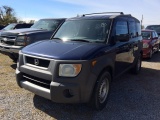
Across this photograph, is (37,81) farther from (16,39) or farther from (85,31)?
(16,39)

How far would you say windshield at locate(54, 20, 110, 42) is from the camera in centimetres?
452

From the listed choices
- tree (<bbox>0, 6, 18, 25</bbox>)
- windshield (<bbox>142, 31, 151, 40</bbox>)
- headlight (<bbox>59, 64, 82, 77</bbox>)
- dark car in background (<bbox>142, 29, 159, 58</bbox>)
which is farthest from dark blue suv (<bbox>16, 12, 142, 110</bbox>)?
tree (<bbox>0, 6, 18, 25</bbox>)

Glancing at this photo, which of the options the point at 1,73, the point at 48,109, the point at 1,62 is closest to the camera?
the point at 48,109

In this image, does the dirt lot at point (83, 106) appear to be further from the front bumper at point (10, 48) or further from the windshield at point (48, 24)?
the windshield at point (48, 24)

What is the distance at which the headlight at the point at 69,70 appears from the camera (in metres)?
3.47

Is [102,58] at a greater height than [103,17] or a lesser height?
lesser

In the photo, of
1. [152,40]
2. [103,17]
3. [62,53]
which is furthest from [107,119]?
[152,40]

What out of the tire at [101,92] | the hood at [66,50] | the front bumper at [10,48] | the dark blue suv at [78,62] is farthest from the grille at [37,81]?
the front bumper at [10,48]

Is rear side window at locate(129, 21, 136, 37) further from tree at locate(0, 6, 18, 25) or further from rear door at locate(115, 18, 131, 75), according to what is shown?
tree at locate(0, 6, 18, 25)

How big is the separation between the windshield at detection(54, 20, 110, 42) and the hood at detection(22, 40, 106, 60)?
35 centimetres

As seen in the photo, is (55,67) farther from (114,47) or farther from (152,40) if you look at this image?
(152,40)

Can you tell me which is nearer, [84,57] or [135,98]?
[84,57]

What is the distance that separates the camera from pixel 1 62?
8.02 m

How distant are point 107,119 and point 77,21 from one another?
2.53 m
